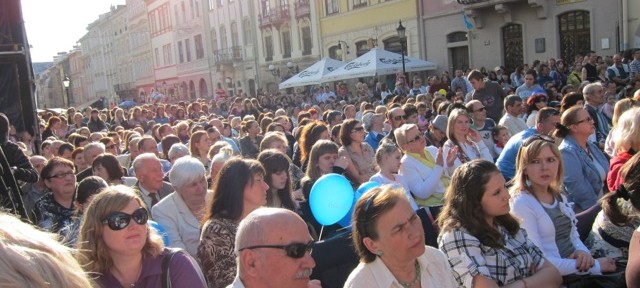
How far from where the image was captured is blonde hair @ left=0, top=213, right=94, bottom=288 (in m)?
1.17

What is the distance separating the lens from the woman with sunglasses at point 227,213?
12.5 ft

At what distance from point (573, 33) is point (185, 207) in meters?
19.5

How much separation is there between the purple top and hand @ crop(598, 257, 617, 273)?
2.69 m

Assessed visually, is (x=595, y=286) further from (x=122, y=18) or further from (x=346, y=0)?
(x=122, y=18)

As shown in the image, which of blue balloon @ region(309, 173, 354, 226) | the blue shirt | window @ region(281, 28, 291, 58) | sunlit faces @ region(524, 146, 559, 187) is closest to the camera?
sunlit faces @ region(524, 146, 559, 187)

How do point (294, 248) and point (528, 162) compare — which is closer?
point (294, 248)

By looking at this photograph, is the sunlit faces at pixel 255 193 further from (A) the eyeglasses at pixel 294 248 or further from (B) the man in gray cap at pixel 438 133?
(B) the man in gray cap at pixel 438 133

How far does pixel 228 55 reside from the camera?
4369 centimetres

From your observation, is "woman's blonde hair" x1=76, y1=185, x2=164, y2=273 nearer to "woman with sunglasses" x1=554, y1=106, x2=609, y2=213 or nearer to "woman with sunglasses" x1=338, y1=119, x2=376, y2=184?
"woman with sunglasses" x1=554, y1=106, x2=609, y2=213

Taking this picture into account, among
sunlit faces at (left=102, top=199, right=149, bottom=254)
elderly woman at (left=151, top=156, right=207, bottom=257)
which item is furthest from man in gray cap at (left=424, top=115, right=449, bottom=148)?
sunlit faces at (left=102, top=199, right=149, bottom=254)

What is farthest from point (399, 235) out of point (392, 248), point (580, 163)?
point (580, 163)

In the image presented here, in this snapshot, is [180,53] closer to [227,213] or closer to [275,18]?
[275,18]

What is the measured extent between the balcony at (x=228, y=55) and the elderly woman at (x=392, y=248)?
40.1 meters

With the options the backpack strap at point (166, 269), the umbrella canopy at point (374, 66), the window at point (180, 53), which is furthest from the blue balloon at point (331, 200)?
the window at point (180, 53)
